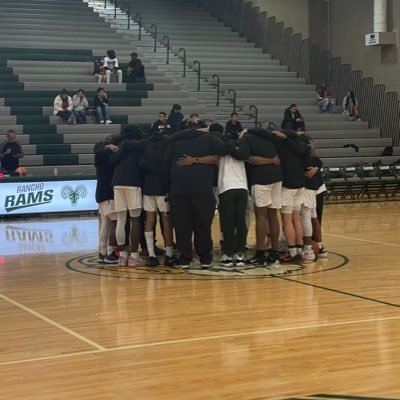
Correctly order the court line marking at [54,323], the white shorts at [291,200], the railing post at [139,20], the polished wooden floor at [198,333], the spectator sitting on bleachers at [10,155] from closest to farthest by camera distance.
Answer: the polished wooden floor at [198,333] < the court line marking at [54,323] < the white shorts at [291,200] < the spectator sitting on bleachers at [10,155] < the railing post at [139,20]

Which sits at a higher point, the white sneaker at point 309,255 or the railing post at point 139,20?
the railing post at point 139,20

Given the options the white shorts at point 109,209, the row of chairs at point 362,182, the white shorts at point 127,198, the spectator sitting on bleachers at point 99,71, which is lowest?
the row of chairs at point 362,182

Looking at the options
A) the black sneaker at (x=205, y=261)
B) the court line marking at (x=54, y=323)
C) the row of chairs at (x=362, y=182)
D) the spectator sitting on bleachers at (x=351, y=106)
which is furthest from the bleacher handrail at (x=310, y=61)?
the court line marking at (x=54, y=323)

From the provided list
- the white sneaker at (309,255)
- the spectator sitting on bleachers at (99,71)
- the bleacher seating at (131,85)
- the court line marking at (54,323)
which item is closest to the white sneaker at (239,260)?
the white sneaker at (309,255)

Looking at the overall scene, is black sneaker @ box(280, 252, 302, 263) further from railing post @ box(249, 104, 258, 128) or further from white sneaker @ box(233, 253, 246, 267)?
railing post @ box(249, 104, 258, 128)

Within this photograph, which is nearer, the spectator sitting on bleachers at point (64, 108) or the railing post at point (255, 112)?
the spectator sitting on bleachers at point (64, 108)

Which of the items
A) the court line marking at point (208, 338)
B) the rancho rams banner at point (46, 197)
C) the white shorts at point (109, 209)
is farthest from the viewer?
the rancho rams banner at point (46, 197)

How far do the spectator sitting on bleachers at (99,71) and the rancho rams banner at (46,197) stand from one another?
769 centimetres

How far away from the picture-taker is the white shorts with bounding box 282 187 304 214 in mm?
9969

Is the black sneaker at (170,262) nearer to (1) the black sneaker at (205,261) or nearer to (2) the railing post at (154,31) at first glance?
(1) the black sneaker at (205,261)

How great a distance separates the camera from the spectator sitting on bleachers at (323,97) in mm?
26047

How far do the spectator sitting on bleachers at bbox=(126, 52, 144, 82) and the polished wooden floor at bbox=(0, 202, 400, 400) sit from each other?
47.0 feet

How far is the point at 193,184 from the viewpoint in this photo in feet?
30.8

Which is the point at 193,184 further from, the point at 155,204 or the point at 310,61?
the point at 310,61
